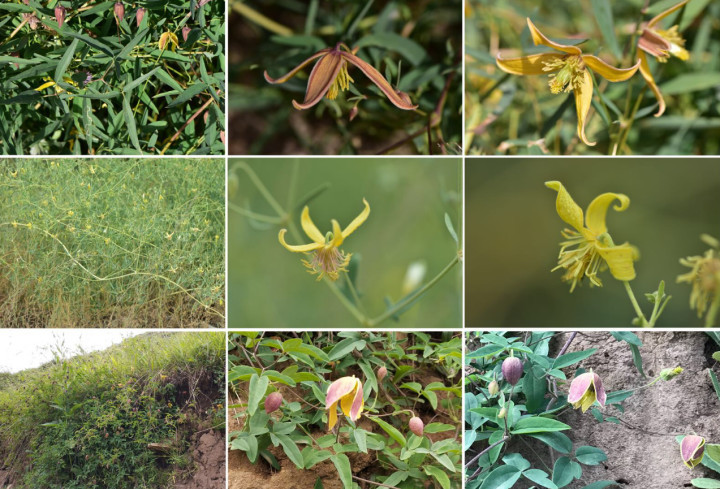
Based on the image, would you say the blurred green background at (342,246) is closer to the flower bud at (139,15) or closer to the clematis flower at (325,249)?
the clematis flower at (325,249)

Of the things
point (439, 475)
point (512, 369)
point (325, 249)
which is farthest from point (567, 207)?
point (439, 475)

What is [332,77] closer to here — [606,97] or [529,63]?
[529,63]

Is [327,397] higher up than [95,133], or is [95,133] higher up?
[95,133]

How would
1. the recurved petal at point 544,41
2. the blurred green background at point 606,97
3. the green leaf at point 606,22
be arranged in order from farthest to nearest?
the blurred green background at point 606,97 → the green leaf at point 606,22 → the recurved petal at point 544,41

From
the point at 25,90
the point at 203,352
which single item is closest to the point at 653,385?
the point at 203,352

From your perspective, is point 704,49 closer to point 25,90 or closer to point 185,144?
point 185,144

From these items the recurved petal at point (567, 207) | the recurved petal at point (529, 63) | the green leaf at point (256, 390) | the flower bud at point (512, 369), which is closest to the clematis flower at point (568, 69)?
the recurved petal at point (529, 63)
